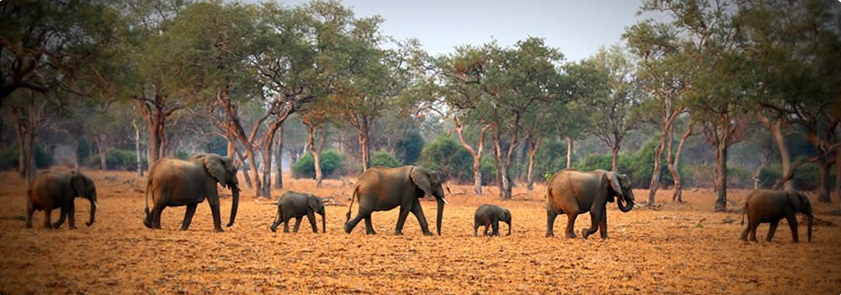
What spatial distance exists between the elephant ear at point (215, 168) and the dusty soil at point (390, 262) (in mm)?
1260

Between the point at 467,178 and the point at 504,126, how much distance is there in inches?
682

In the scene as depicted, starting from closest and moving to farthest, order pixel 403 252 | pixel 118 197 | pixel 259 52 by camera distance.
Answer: pixel 403 252 < pixel 118 197 < pixel 259 52

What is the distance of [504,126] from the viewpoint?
41062mm

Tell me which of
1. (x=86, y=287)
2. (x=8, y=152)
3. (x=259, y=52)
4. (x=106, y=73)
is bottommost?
(x=86, y=287)

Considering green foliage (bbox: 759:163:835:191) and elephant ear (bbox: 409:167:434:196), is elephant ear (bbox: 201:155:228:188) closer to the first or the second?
elephant ear (bbox: 409:167:434:196)

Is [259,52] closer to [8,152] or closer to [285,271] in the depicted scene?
[8,152]

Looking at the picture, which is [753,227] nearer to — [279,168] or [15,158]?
[15,158]

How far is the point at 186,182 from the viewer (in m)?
16.6

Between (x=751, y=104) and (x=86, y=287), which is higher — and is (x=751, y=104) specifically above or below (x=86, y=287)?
above

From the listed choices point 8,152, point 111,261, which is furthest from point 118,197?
point 111,261

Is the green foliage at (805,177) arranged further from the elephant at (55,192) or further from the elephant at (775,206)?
the elephant at (55,192)

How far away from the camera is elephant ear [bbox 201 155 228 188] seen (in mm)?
16984

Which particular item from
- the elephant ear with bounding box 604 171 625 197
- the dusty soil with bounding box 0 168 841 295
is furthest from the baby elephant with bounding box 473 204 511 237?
the elephant ear with bounding box 604 171 625 197

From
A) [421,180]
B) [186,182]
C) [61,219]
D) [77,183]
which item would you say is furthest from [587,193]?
[61,219]
